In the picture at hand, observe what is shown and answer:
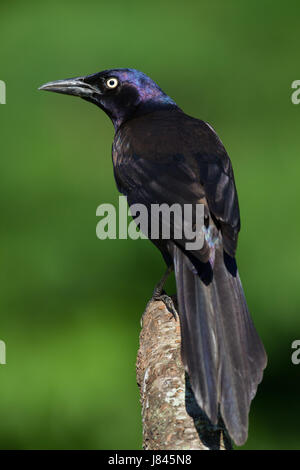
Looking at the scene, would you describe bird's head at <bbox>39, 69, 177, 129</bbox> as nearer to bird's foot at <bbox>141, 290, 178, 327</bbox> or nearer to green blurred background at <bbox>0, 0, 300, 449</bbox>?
bird's foot at <bbox>141, 290, 178, 327</bbox>

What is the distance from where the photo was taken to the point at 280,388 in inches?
233

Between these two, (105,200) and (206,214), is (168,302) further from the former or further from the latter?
(105,200)

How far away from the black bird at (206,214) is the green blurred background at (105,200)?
208cm

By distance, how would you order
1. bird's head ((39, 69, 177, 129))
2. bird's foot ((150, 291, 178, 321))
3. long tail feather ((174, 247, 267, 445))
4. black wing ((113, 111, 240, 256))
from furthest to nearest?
1. bird's head ((39, 69, 177, 129))
2. bird's foot ((150, 291, 178, 321))
3. black wing ((113, 111, 240, 256))
4. long tail feather ((174, 247, 267, 445))

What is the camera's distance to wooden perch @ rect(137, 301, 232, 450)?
8.68ft

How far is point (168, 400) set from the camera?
2.87 metres

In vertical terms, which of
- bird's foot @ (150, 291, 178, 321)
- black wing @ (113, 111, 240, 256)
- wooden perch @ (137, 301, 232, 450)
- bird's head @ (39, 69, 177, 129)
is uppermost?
bird's head @ (39, 69, 177, 129)

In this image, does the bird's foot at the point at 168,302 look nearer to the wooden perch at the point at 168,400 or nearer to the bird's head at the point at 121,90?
the wooden perch at the point at 168,400

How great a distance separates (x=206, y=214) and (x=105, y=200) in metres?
4.39

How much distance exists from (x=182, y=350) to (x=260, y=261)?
4270mm

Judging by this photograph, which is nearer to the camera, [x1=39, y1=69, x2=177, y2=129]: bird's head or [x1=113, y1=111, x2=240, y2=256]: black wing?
[x1=113, y1=111, x2=240, y2=256]: black wing

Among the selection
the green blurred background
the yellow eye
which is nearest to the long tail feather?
the yellow eye

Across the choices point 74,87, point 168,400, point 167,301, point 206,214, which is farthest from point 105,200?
point 168,400
